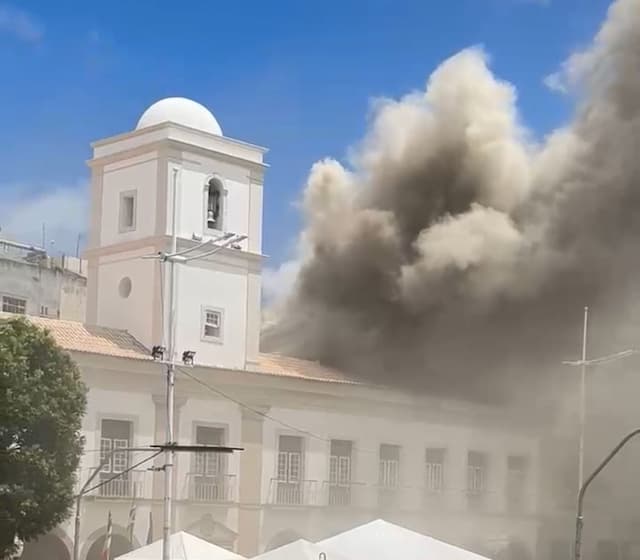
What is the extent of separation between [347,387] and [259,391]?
3.88 metres

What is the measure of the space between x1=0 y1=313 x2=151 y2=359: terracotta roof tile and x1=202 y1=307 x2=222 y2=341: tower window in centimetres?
230

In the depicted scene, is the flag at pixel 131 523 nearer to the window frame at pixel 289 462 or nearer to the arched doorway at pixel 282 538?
the arched doorway at pixel 282 538

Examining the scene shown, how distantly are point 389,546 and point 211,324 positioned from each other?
17323 mm

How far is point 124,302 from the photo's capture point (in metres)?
43.0

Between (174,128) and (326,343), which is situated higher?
(174,128)

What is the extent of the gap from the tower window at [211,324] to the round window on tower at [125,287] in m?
2.43

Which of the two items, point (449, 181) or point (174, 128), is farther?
point (449, 181)

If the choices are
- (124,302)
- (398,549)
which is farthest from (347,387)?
(398,549)

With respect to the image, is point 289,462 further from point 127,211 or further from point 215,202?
point 127,211

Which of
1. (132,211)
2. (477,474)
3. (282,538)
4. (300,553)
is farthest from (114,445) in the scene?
(477,474)

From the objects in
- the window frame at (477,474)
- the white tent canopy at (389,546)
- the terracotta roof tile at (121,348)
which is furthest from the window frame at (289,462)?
the white tent canopy at (389,546)

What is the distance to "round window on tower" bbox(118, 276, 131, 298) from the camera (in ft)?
141

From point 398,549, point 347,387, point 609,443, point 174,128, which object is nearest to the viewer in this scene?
point 398,549

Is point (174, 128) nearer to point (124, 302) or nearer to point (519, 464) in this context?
point (124, 302)
